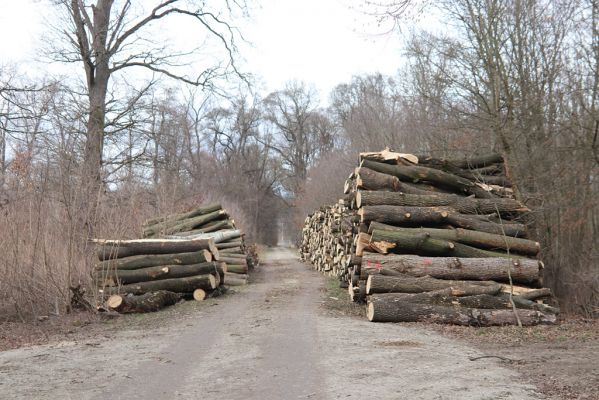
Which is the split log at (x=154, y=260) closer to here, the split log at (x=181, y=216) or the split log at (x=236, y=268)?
the split log at (x=236, y=268)

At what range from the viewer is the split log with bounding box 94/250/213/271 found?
11.7 metres

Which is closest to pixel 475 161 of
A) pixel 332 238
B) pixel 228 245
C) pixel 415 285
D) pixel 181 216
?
pixel 415 285

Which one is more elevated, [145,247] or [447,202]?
[447,202]

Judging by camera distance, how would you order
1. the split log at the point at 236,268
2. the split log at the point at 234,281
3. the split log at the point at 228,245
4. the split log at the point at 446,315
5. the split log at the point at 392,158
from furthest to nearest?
1. the split log at the point at 228,245
2. the split log at the point at 236,268
3. the split log at the point at 234,281
4. the split log at the point at 392,158
5. the split log at the point at 446,315

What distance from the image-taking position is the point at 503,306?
9.36m

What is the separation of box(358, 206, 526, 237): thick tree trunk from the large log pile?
0.02m

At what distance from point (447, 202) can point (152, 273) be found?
6.46 meters

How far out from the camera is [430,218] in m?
11.2

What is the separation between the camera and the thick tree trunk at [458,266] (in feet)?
33.2

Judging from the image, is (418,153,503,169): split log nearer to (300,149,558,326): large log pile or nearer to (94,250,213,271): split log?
(300,149,558,326): large log pile

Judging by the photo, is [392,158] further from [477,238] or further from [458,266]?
[458,266]

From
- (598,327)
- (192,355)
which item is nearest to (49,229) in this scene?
(192,355)

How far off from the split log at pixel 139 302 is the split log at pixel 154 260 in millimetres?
807

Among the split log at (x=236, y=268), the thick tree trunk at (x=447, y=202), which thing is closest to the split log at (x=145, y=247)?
the thick tree trunk at (x=447, y=202)
